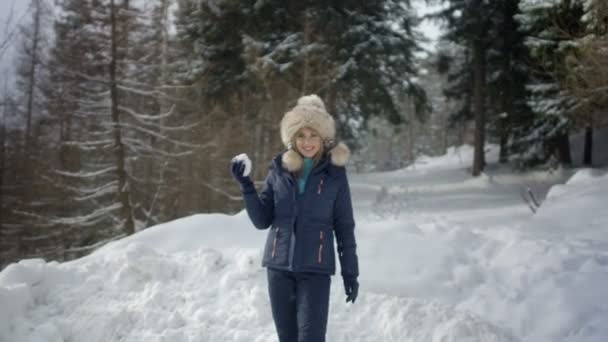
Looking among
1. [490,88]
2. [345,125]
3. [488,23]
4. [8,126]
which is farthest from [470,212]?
[8,126]

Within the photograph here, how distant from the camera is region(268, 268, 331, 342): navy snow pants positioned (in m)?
2.96

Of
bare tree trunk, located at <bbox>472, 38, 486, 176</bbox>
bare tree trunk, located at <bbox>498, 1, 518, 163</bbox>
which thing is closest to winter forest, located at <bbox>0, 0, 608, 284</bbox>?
bare tree trunk, located at <bbox>498, 1, 518, 163</bbox>

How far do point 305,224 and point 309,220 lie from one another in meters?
0.04

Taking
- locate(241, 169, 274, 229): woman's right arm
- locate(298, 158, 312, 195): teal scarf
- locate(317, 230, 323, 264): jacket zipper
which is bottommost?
locate(317, 230, 323, 264): jacket zipper

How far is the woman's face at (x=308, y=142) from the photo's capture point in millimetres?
3135

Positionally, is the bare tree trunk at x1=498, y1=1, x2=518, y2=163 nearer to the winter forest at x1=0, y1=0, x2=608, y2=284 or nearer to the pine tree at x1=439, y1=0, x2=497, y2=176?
the pine tree at x1=439, y1=0, x2=497, y2=176

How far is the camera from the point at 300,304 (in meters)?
3.01

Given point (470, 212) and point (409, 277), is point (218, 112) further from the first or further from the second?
point (409, 277)

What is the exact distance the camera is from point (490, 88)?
18.9m

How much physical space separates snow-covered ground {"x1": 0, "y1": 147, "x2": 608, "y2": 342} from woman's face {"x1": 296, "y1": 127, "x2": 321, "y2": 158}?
201cm

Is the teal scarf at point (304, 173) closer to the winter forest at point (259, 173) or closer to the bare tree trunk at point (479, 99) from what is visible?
the winter forest at point (259, 173)

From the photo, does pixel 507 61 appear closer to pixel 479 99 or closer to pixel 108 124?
pixel 479 99

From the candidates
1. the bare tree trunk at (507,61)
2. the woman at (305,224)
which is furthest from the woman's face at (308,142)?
the bare tree trunk at (507,61)

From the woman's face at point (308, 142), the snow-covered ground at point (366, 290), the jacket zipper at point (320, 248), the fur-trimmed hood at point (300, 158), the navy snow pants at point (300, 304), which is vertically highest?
the woman's face at point (308, 142)
